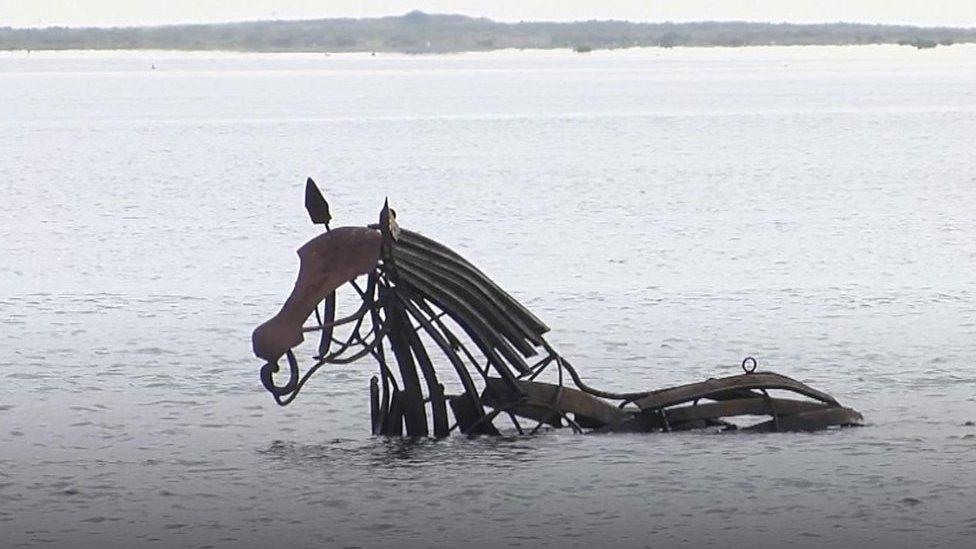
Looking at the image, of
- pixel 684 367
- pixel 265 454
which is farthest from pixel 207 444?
pixel 684 367

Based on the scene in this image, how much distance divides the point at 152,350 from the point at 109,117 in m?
56.3

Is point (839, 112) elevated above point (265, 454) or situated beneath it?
situated beneath

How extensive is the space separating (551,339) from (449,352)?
4.88 meters

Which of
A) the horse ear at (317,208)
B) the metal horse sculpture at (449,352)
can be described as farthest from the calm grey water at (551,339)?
the horse ear at (317,208)

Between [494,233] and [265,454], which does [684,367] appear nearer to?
[265,454]

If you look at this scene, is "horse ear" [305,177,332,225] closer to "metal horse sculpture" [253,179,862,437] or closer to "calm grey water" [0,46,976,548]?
"metal horse sculpture" [253,179,862,437]

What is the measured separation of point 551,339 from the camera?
50.8 ft

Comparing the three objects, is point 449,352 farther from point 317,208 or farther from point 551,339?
point 551,339

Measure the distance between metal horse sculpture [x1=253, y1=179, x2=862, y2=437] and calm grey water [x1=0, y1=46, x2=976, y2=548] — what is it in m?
0.19

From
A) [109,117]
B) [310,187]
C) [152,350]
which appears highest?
[310,187]

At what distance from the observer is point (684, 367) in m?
14.0

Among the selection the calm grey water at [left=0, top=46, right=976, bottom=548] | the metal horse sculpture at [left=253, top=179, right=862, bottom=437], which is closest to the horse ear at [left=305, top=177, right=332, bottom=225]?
the metal horse sculpture at [left=253, top=179, right=862, bottom=437]

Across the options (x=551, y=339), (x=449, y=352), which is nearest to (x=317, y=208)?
(x=449, y=352)

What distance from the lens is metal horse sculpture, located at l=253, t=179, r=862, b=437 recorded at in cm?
1039
